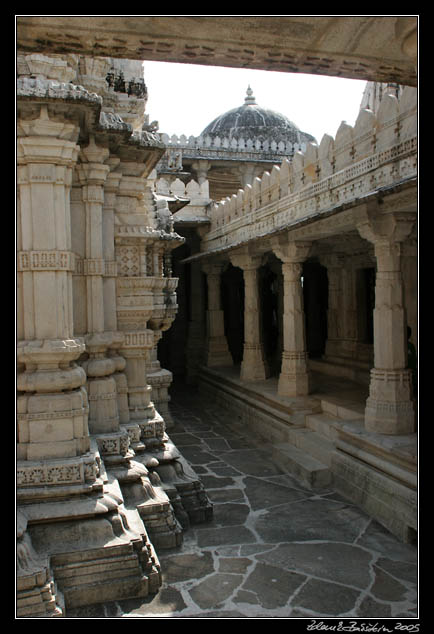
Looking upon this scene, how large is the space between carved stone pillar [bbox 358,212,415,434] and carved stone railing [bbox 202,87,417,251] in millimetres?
603

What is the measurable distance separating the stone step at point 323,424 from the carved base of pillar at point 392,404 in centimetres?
108

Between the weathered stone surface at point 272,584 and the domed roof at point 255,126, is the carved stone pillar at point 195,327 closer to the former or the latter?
the domed roof at point 255,126

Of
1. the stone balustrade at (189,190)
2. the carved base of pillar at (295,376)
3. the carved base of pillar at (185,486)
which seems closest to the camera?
the carved base of pillar at (185,486)

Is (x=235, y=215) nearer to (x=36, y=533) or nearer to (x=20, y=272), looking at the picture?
(x=20, y=272)

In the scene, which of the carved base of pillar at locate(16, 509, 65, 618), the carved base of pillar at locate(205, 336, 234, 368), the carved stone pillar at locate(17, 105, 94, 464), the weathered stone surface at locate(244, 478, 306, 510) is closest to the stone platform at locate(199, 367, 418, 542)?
the weathered stone surface at locate(244, 478, 306, 510)

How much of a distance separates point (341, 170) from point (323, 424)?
4007mm

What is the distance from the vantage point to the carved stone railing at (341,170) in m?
7.05

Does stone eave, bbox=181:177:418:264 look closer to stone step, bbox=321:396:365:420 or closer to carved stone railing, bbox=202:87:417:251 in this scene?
carved stone railing, bbox=202:87:417:251

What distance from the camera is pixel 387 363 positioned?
7.82 metres

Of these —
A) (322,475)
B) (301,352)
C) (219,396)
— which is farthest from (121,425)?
(219,396)

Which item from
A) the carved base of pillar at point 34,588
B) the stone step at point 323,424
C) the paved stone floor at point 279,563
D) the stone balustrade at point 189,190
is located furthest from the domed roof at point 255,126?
the carved base of pillar at point 34,588

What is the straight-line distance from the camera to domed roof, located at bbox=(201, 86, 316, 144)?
23844 millimetres

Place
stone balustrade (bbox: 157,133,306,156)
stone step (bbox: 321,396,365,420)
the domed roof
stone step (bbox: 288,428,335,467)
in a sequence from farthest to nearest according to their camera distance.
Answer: the domed roof → stone balustrade (bbox: 157,133,306,156) → stone step (bbox: 321,396,365,420) → stone step (bbox: 288,428,335,467)

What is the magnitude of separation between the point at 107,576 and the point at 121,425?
6.61ft
